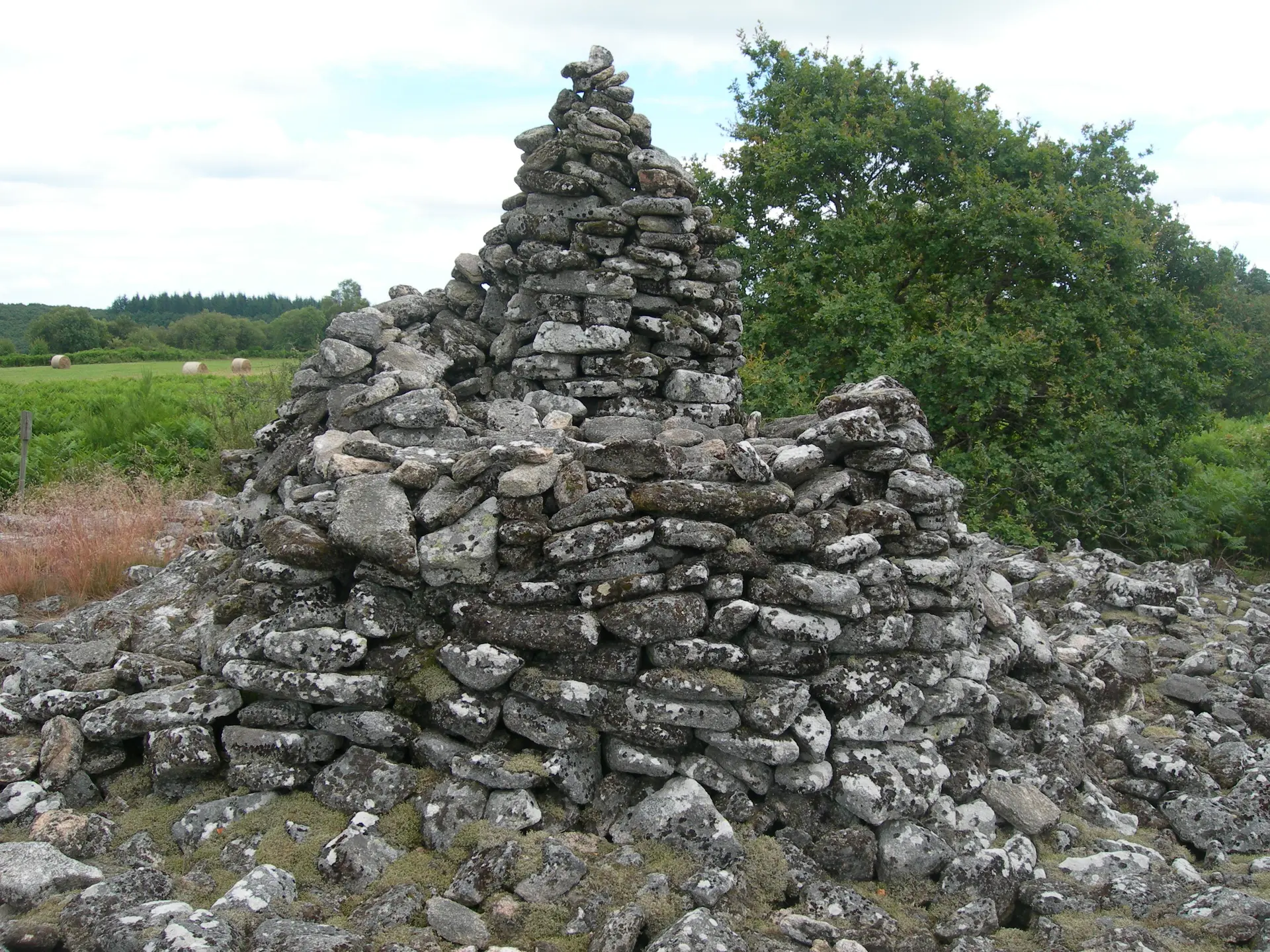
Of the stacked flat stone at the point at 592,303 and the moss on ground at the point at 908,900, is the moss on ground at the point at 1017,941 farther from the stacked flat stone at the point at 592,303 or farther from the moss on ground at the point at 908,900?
the stacked flat stone at the point at 592,303

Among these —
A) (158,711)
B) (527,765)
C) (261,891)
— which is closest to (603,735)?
(527,765)

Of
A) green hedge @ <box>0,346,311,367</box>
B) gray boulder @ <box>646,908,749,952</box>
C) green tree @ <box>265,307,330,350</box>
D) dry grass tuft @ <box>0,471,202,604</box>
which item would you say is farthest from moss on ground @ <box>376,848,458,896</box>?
green hedge @ <box>0,346,311,367</box>

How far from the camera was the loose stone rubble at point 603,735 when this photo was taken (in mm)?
4660

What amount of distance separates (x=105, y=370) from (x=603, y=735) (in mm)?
38813

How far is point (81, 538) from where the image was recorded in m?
10.7

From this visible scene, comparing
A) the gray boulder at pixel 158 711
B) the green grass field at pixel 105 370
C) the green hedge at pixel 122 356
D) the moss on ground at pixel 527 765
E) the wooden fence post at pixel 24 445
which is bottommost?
the moss on ground at pixel 527 765

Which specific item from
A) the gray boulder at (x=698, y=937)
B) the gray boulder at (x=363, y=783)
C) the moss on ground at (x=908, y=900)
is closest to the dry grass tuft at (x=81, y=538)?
the gray boulder at (x=363, y=783)

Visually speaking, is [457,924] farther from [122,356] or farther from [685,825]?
[122,356]

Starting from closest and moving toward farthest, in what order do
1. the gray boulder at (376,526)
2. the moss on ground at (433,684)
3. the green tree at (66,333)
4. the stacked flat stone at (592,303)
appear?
the moss on ground at (433,684) < the gray boulder at (376,526) < the stacked flat stone at (592,303) < the green tree at (66,333)

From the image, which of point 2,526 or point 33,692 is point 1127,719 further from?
point 2,526

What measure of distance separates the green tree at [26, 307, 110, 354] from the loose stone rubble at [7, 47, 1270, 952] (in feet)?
164

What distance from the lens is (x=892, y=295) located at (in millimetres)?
17484

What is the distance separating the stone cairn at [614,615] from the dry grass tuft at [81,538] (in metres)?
4.75

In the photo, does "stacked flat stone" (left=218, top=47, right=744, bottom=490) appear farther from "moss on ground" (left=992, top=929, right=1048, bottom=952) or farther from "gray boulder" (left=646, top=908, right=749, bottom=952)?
"moss on ground" (left=992, top=929, right=1048, bottom=952)
